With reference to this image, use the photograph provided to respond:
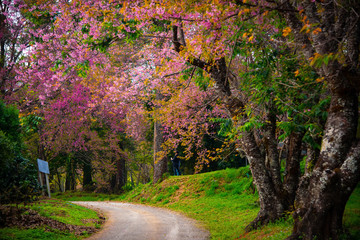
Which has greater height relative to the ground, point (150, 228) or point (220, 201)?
point (150, 228)

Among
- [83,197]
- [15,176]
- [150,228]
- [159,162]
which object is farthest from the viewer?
[83,197]

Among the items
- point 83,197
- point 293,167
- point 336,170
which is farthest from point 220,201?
point 83,197

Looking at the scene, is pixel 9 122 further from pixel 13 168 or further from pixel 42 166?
pixel 13 168

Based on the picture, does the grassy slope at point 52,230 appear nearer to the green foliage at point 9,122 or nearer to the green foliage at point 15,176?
the green foliage at point 15,176

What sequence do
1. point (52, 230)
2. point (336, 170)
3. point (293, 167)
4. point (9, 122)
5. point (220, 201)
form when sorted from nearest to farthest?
1. point (336, 170)
2. point (293, 167)
3. point (52, 230)
4. point (9, 122)
5. point (220, 201)

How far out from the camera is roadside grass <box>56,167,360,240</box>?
23.2ft

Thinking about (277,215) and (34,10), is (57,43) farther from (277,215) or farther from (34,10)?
(277,215)

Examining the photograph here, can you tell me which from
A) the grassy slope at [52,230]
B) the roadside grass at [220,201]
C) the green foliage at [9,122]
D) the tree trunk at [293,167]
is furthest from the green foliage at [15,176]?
the tree trunk at [293,167]

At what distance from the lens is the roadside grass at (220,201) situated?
7059mm

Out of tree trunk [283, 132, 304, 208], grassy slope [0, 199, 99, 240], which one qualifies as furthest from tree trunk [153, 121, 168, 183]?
tree trunk [283, 132, 304, 208]

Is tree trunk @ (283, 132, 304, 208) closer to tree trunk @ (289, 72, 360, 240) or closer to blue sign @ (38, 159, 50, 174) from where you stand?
tree trunk @ (289, 72, 360, 240)

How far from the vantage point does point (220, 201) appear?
13477 mm

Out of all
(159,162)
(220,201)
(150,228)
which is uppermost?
(159,162)

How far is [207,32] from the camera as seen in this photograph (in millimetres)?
A: 7285
